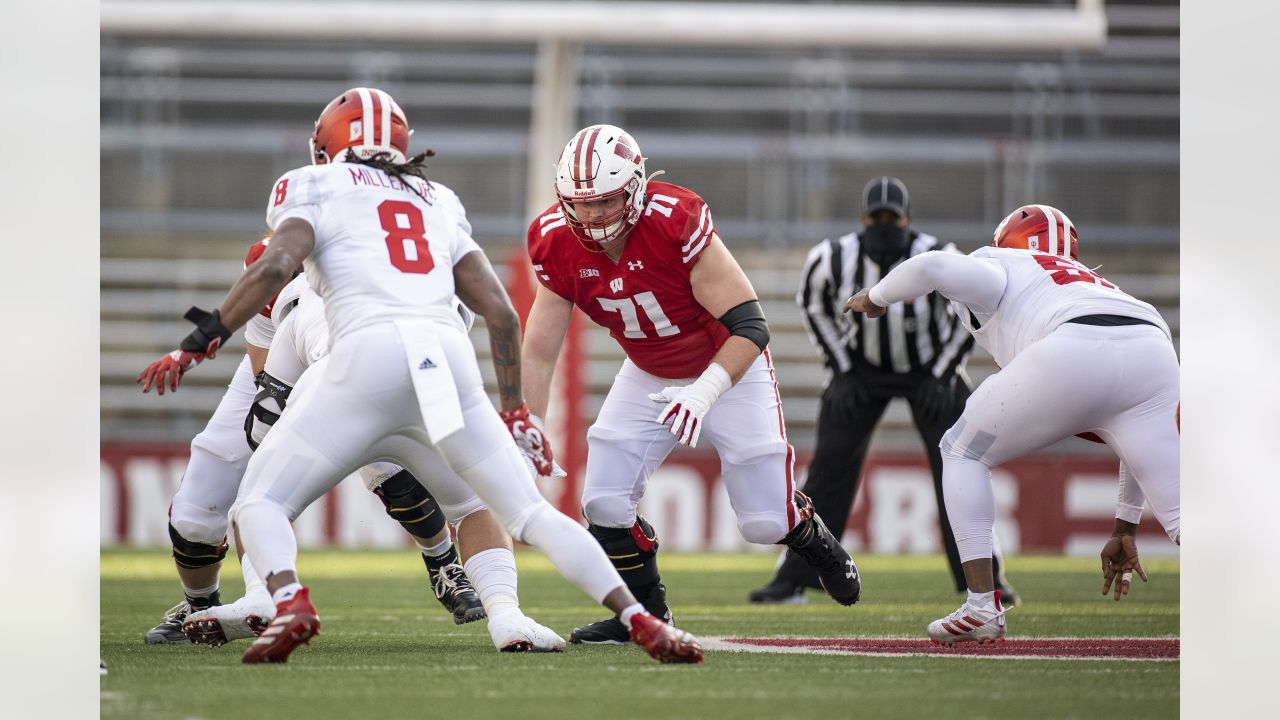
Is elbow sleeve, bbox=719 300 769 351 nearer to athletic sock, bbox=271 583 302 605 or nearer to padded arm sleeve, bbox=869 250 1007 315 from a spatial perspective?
padded arm sleeve, bbox=869 250 1007 315

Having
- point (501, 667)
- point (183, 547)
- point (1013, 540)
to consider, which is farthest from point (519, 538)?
point (1013, 540)

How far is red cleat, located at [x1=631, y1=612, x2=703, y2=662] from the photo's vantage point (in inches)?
132

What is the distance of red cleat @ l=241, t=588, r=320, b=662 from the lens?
3.26 meters

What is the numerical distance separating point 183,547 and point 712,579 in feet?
10.3

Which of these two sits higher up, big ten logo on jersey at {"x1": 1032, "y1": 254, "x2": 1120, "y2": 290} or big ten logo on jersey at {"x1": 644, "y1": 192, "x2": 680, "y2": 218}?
big ten logo on jersey at {"x1": 644, "y1": 192, "x2": 680, "y2": 218}

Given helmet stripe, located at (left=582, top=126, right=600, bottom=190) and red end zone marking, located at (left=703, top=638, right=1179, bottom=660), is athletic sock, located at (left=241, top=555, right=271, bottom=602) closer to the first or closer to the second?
red end zone marking, located at (left=703, top=638, right=1179, bottom=660)

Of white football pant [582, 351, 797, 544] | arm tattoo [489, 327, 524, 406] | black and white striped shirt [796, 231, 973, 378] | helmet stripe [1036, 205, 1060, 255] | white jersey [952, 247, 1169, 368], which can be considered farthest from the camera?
black and white striped shirt [796, 231, 973, 378]

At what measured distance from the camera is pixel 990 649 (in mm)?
3891

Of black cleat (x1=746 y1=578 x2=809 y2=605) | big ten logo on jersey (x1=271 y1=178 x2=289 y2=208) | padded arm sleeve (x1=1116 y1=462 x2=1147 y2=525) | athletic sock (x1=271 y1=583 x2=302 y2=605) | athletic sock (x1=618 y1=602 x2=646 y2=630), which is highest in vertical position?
big ten logo on jersey (x1=271 y1=178 x2=289 y2=208)

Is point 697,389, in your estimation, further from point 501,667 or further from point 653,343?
point 501,667

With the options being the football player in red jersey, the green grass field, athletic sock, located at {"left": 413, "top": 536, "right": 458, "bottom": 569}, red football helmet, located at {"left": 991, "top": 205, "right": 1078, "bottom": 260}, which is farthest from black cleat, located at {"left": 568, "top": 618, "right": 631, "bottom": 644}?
red football helmet, located at {"left": 991, "top": 205, "right": 1078, "bottom": 260}

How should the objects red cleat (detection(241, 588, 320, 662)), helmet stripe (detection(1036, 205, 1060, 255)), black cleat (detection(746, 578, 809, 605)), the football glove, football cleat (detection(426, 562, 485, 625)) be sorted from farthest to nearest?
black cleat (detection(746, 578, 809, 605)) → football cleat (detection(426, 562, 485, 625)) → helmet stripe (detection(1036, 205, 1060, 255)) → the football glove → red cleat (detection(241, 588, 320, 662))

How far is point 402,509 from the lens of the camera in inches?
171

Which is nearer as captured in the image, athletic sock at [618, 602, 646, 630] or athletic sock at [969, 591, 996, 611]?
athletic sock at [618, 602, 646, 630]
